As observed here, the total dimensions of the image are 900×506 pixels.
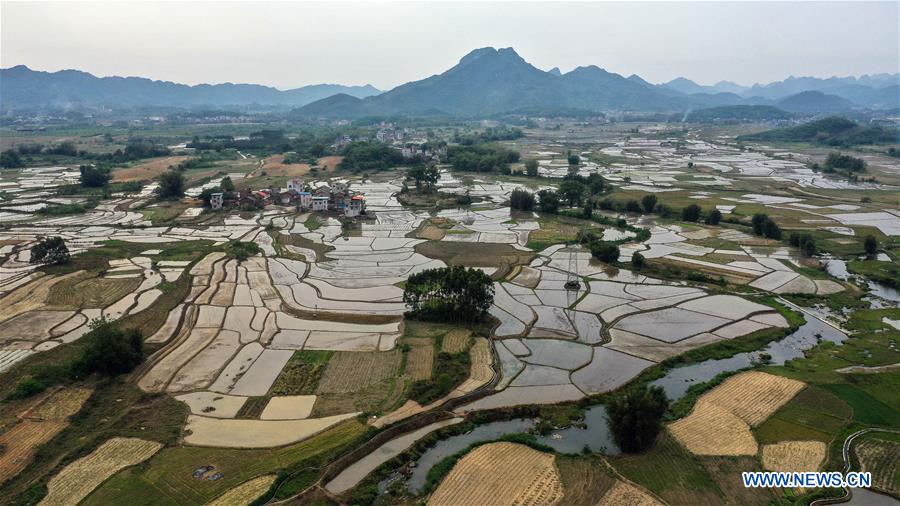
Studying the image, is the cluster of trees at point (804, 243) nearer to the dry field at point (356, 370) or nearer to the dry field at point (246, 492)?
the dry field at point (356, 370)

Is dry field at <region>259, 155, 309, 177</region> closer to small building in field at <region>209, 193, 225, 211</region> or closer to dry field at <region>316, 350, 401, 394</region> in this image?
small building in field at <region>209, 193, 225, 211</region>

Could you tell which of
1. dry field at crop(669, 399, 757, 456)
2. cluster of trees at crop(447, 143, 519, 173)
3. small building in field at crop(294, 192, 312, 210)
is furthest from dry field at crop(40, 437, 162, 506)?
cluster of trees at crop(447, 143, 519, 173)

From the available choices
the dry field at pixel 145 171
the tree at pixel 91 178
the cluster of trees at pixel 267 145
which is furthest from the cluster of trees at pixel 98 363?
the cluster of trees at pixel 267 145

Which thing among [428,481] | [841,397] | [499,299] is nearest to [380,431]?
[428,481]

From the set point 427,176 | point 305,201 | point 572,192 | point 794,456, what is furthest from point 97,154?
point 794,456

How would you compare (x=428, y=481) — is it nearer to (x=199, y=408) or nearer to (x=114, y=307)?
(x=199, y=408)

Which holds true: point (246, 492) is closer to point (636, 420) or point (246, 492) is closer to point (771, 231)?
point (636, 420)
